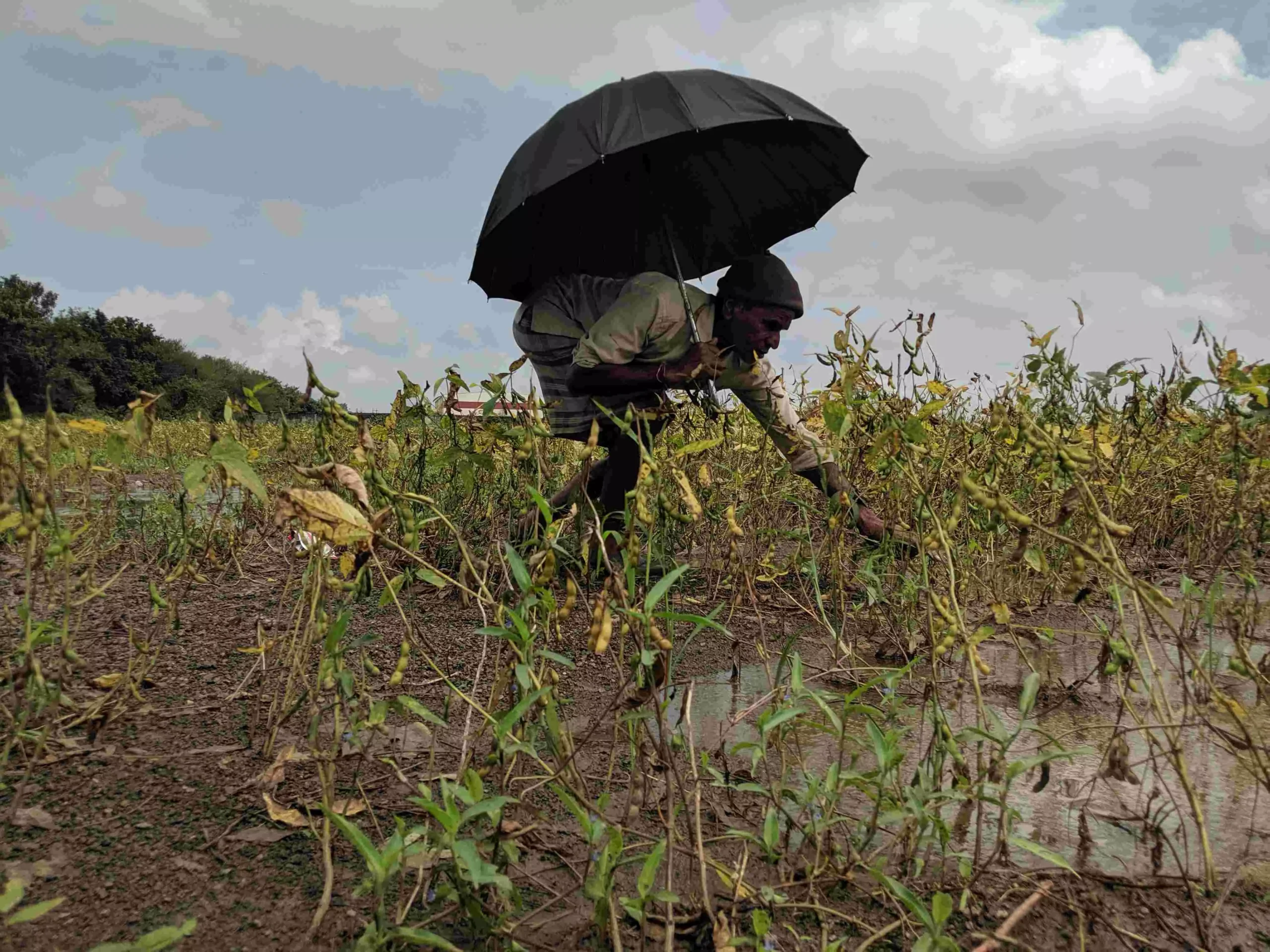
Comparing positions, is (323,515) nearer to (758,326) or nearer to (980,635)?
(980,635)

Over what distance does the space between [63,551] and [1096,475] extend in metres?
2.87

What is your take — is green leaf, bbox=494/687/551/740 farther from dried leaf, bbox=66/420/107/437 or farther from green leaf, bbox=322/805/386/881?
dried leaf, bbox=66/420/107/437

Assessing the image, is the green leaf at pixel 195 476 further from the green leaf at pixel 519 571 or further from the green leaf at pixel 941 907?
the green leaf at pixel 941 907

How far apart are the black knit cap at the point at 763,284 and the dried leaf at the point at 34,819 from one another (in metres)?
2.53

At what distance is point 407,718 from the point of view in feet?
6.77

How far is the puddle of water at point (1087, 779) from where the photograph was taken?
160cm

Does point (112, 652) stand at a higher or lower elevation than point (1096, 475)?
lower

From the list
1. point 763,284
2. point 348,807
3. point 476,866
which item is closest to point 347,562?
point 348,807

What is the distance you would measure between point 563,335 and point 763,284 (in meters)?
0.77

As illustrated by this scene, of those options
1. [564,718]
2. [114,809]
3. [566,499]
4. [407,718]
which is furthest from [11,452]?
[566,499]

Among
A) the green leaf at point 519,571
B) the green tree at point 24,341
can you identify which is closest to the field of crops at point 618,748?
the green leaf at point 519,571

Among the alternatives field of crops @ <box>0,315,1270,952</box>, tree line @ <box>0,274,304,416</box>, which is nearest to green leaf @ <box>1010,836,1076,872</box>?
field of crops @ <box>0,315,1270,952</box>

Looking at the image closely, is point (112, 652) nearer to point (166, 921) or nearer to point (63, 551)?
point (63, 551)

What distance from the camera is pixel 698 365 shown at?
9.80 feet
